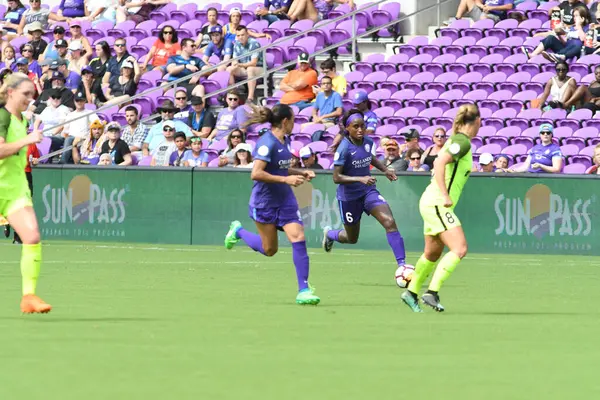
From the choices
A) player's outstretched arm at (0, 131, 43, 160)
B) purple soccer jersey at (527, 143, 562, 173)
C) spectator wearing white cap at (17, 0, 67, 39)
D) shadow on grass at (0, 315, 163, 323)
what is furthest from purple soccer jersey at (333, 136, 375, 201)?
spectator wearing white cap at (17, 0, 67, 39)

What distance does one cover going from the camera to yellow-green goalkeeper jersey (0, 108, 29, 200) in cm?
1129

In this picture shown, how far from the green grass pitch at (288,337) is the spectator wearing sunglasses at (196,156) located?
6.84 metres

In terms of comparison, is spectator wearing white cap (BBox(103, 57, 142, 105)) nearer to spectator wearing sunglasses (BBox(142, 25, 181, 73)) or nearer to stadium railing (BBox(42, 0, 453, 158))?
stadium railing (BBox(42, 0, 453, 158))

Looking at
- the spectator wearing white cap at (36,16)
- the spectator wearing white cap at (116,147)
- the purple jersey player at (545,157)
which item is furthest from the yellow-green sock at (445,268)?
the spectator wearing white cap at (36,16)

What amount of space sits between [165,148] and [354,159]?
31.6 ft

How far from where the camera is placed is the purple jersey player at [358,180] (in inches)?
611

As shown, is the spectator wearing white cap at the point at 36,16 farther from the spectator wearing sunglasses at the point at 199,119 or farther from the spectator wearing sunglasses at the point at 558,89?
the spectator wearing sunglasses at the point at 558,89

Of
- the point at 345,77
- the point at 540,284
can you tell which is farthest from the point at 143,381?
the point at 345,77

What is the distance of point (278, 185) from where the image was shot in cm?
1355

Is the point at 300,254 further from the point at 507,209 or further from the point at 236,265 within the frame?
the point at 507,209

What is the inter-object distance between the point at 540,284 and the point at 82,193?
35.5 ft

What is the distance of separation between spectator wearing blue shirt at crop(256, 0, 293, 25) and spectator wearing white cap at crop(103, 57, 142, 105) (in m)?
2.71

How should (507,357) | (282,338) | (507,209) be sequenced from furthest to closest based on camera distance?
(507,209) → (282,338) → (507,357)

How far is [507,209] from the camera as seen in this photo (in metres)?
A: 22.0
